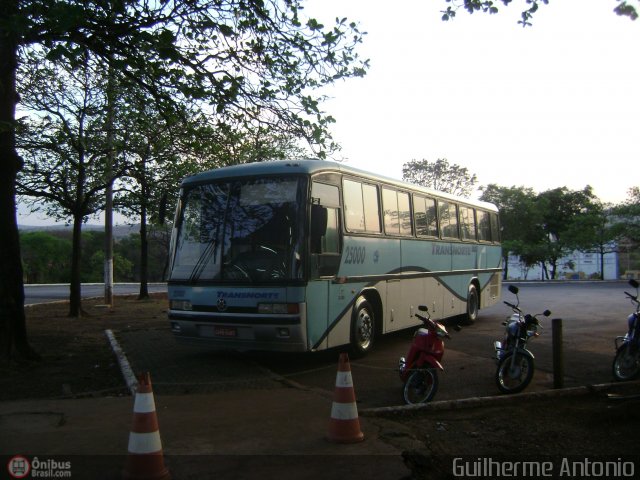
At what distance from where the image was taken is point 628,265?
2446 inches

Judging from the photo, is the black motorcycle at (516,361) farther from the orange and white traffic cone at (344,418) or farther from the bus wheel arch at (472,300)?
the bus wheel arch at (472,300)

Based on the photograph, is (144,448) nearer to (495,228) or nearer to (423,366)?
(423,366)

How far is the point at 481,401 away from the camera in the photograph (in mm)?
6246

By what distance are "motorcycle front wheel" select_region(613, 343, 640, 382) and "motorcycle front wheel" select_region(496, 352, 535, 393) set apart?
1559 mm

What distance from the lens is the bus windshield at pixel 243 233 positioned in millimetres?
8094

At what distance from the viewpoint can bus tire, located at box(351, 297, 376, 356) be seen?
9.38m

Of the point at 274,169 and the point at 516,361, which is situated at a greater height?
the point at 274,169

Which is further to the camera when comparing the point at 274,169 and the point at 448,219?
the point at 448,219

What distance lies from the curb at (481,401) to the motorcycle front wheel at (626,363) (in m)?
0.52

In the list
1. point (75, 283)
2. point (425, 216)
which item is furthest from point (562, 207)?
point (75, 283)

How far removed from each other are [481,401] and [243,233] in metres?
4.10

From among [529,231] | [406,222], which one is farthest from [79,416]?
[529,231]

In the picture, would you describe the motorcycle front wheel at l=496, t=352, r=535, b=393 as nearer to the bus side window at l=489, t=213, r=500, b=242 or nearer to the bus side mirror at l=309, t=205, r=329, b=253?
the bus side mirror at l=309, t=205, r=329, b=253

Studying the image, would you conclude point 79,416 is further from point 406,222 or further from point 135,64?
point 406,222
